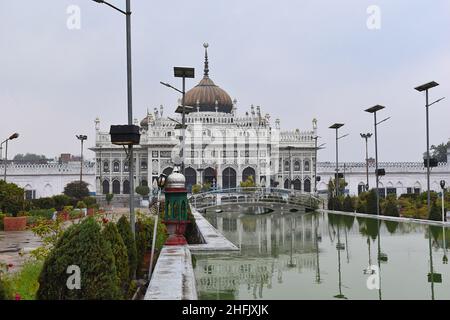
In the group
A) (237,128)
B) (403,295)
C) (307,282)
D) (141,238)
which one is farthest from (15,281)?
(237,128)

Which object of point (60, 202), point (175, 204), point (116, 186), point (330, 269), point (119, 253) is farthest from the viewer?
point (116, 186)

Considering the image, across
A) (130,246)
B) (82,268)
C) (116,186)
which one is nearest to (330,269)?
(130,246)

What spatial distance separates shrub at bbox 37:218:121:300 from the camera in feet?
17.2

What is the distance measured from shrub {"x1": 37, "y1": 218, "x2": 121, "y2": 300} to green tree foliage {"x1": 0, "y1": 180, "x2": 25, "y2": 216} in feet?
60.0

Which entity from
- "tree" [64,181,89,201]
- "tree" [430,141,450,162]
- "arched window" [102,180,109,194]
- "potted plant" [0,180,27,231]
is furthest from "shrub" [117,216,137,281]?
"tree" [430,141,450,162]

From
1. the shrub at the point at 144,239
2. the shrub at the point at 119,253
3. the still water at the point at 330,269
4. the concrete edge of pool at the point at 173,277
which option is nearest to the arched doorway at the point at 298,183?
the still water at the point at 330,269

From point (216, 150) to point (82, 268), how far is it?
59170 millimetres

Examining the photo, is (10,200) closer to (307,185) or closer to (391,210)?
(391,210)

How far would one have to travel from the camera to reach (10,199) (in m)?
22.4
